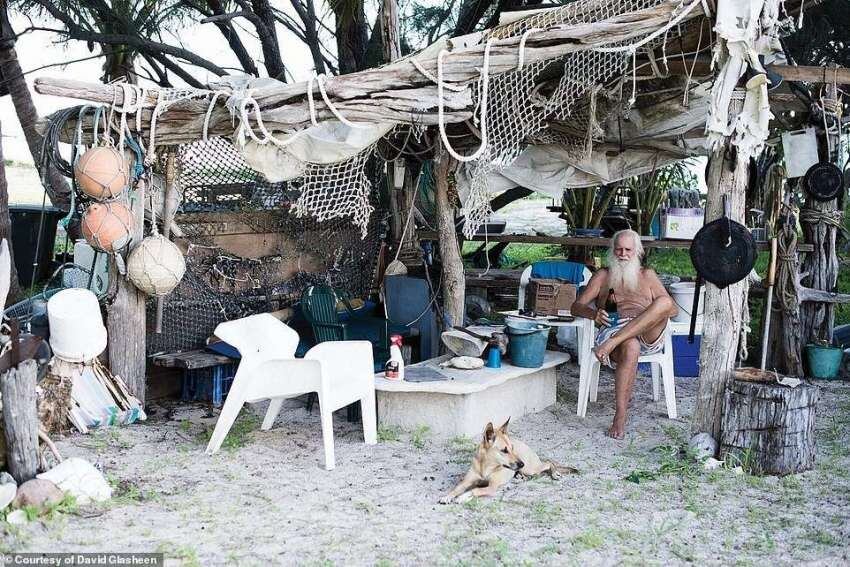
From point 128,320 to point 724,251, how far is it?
3867 millimetres

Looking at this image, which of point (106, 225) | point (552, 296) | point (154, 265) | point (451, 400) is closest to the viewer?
point (106, 225)

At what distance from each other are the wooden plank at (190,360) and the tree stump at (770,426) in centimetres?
352

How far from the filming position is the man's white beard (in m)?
6.51

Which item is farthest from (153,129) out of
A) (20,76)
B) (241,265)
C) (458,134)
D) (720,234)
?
(20,76)

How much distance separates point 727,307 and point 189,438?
135 inches

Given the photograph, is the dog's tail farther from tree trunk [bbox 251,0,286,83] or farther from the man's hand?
tree trunk [bbox 251,0,286,83]

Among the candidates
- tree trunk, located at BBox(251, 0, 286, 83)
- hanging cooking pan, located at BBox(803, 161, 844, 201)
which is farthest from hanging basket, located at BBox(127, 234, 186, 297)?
hanging cooking pan, located at BBox(803, 161, 844, 201)

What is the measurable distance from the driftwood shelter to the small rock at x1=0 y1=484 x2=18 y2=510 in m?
1.94

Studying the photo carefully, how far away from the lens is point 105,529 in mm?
4293

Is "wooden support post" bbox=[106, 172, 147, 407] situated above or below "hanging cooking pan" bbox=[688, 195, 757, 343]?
below

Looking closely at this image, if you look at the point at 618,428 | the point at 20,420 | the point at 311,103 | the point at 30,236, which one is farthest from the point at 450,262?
the point at 30,236

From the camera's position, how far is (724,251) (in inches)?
211

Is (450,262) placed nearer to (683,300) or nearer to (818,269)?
(683,300)

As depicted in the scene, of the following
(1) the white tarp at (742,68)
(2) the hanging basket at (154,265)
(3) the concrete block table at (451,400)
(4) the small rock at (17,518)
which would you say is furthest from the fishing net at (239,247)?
(4) the small rock at (17,518)
